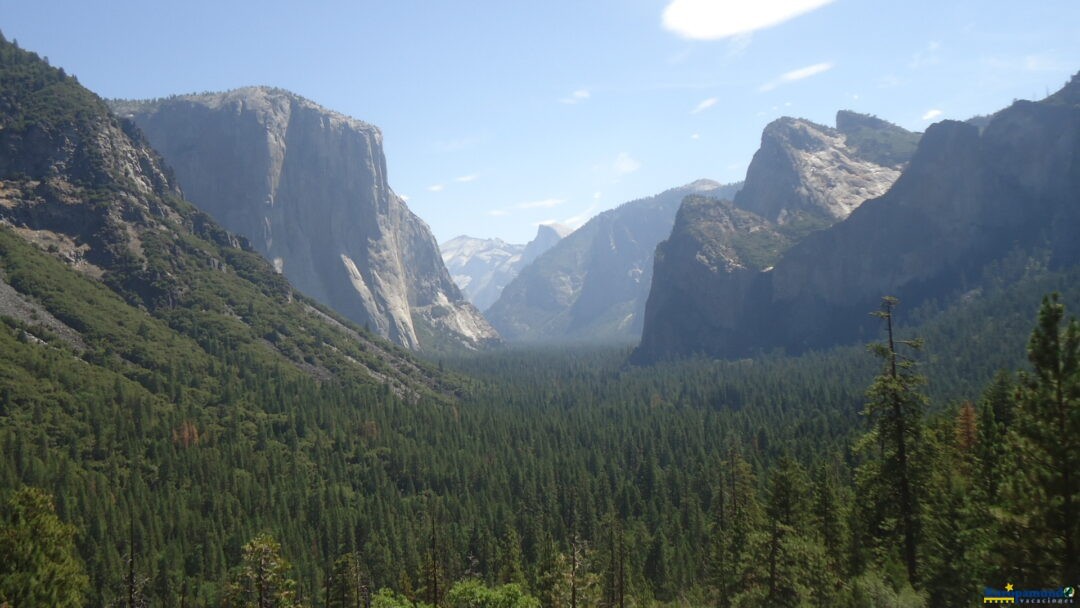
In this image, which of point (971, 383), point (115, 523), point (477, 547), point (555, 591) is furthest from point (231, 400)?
point (971, 383)

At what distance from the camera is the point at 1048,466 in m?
20.2

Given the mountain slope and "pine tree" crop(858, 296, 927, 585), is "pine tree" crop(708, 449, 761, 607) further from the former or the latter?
the mountain slope

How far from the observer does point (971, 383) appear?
146 m

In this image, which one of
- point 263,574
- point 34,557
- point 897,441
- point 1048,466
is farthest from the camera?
point 34,557

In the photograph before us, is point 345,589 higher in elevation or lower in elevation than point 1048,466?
lower

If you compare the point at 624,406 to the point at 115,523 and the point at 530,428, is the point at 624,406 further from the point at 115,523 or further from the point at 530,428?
the point at 115,523

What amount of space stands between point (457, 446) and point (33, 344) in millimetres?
94154

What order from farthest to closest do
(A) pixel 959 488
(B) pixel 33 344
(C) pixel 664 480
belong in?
(B) pixel 33 344 → (C) pixel 664 480 → (A) pixel 959 488

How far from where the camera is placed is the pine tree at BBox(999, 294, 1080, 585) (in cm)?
1959

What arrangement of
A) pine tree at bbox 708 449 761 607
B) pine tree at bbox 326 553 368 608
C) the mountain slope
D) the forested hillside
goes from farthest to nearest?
the mountain slope
pine tree at bbox 326 553 368 608
pine tree at bbox 708 449 761 607
the forested hillside

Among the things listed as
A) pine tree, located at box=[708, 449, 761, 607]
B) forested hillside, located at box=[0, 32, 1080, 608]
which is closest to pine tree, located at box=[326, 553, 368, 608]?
forested hillside, located at box=[0, 32, 1080, 608]

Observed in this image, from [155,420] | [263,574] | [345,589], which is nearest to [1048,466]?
[263,574]

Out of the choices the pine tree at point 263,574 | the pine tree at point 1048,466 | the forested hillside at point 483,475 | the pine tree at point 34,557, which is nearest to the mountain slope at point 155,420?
the forested hillside at point 483,475

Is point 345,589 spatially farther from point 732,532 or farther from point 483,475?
point 483,475
